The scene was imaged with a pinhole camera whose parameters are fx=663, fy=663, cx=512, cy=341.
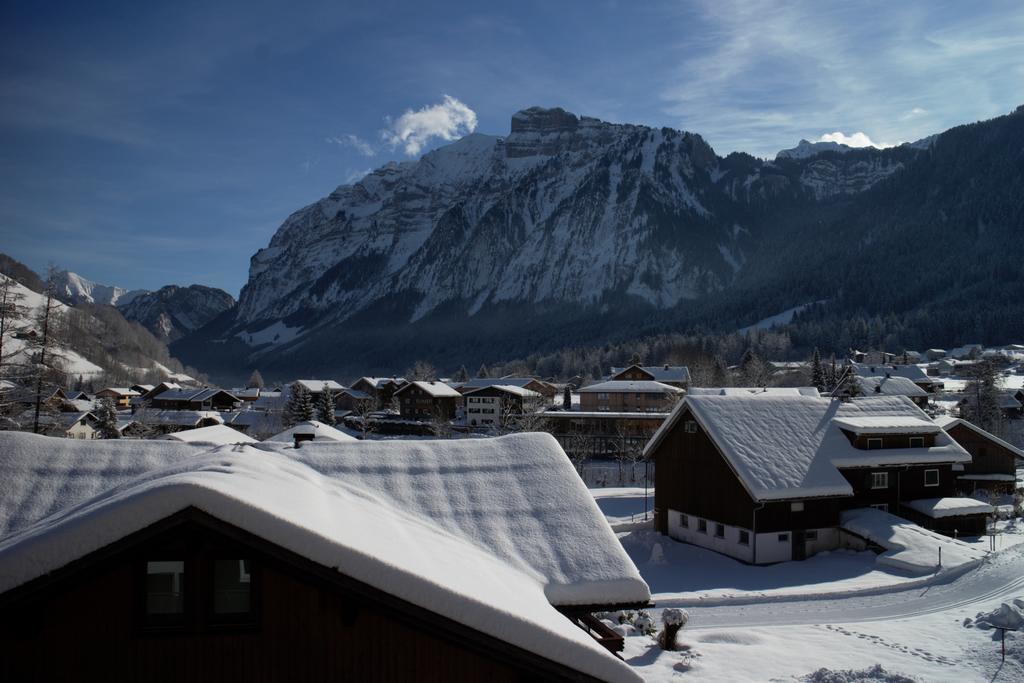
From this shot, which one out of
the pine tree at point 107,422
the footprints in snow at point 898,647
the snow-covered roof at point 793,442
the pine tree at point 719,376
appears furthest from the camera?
the pine tree at point 719,376

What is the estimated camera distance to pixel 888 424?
113 ft

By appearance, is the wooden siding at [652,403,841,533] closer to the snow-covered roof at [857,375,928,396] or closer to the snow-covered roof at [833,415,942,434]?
the snow-covered roof at [833,415,942,434]

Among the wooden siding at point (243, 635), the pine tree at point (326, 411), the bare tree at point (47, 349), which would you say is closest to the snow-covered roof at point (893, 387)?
the pine tree at point (326, 411)

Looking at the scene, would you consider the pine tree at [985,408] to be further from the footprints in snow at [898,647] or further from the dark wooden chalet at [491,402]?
the footprints in snow at [898,647]

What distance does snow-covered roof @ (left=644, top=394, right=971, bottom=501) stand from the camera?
2997cm

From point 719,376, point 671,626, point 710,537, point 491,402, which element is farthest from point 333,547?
point 719,376

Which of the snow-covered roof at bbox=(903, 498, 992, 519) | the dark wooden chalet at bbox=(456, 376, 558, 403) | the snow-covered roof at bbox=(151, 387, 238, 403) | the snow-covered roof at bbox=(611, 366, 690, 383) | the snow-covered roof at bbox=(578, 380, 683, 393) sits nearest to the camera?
the snow-covered roof at bbox=(903, 498, 992, 519)

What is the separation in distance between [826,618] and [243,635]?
20525 millimetres

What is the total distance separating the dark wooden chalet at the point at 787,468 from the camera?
2956 centimetres

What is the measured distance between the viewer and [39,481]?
30.4 feet

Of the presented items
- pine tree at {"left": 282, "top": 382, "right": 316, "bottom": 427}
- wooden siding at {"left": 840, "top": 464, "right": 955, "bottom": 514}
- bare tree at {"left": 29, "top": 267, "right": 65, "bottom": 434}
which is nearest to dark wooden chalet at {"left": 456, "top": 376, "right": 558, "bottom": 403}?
pine tree at {"left": 282, "top": 382, "right": 316, "bottom": 427}

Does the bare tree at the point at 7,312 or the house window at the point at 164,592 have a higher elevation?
the bare tree at the point at 7,312

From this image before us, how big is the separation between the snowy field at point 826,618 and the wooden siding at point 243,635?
10.4 metres

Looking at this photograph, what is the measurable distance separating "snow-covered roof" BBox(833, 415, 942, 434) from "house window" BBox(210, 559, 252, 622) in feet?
109
